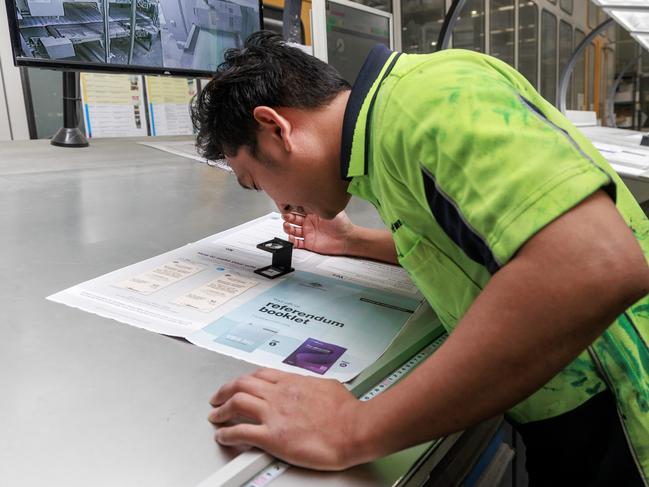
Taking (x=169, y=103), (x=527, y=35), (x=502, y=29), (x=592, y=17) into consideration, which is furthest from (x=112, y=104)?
(x=592, y=17)

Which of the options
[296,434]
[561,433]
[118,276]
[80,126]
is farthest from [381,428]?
[80,126]

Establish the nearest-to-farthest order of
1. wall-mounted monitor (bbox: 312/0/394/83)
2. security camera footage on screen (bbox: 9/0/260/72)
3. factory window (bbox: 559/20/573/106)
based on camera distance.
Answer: security camera footage on screen (bbox: 9/0/260/72) → wall-mounted monitor (bbox: 312/0/394/83) → factory window (bbox: 559/20/573/106)

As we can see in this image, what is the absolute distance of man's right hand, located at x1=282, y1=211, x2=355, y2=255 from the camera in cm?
87

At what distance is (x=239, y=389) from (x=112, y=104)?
1.65m

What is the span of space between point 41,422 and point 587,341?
17.0 inches

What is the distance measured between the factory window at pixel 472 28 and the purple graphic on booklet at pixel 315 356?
17.5ft

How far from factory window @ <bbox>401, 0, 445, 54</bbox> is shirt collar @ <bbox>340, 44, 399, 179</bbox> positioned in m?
3.39

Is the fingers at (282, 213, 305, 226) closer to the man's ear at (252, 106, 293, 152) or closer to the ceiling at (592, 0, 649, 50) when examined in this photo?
the man's ear at (252, 106, 293, 152)

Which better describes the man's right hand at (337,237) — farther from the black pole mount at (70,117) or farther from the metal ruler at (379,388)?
the black pole mount at (70,117)

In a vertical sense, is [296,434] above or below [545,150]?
below

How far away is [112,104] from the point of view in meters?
1.84

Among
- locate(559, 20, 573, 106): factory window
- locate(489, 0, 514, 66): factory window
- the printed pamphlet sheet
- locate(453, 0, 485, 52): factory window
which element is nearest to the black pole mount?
the printed pamphlet sheet

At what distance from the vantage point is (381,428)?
427 millimetres

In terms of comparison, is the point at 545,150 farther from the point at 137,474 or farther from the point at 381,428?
the point at 137,474
